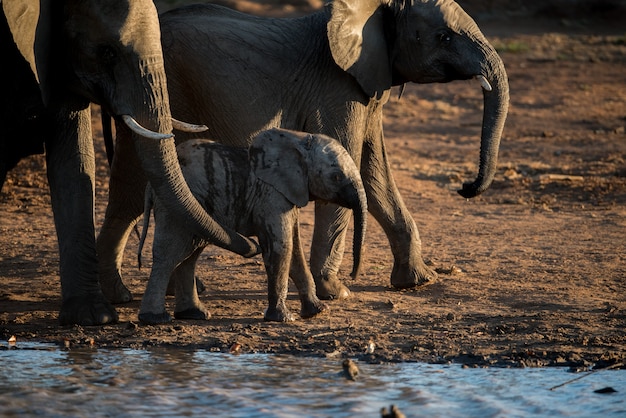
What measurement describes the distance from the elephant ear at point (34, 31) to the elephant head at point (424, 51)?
1796 mm

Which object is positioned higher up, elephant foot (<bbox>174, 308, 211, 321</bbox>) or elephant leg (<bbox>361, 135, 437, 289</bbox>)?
elephant leg (<bbox>361, 135, 437, 289</bbox>)

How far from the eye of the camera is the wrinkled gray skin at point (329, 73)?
6766mm

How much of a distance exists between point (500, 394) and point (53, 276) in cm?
337

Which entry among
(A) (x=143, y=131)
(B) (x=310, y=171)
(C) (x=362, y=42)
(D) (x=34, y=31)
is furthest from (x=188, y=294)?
(C) (x=362, y=42)

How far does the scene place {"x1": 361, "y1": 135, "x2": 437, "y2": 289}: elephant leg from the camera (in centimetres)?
726

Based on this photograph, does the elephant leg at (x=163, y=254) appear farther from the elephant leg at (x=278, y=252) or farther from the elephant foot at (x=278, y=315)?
the elephant foot at (x=278, y=315)

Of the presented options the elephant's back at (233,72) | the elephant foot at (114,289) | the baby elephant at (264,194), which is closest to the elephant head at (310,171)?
the baby elephant at (264,194)

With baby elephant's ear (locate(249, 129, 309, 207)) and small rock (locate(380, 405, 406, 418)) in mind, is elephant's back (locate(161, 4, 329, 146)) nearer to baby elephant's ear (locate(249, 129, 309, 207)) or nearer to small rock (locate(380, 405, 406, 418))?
baby elephant's ear (locate(249, 129, 309, 207))

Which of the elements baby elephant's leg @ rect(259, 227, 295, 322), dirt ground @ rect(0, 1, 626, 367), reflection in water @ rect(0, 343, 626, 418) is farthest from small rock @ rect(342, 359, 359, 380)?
baby elephant's leg @ rect(259, 227, 295, 322)

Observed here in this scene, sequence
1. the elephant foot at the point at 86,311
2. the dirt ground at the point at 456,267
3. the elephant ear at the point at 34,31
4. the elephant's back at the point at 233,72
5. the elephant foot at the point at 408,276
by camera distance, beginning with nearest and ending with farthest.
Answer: the elephant ear at the point at 34,31 → the dirt ground at the point at 456,267 → the elephant foot at the point at 86,311 → the elephant's back at the point at 233,72 → the elephant foot at the point at 408,276

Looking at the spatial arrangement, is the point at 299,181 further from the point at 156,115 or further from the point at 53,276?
the point at 53,276

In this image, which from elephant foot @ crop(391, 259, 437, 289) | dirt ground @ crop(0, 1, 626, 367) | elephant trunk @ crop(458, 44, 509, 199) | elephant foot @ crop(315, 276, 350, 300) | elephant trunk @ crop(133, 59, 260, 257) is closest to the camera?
elephant trunk @ crop(133, 59, 260, 257)

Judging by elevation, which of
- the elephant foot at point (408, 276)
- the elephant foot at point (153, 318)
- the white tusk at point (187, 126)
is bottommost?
the elephant foot at point (153, 318)

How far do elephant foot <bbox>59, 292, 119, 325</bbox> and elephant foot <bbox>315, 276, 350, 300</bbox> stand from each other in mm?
1286
